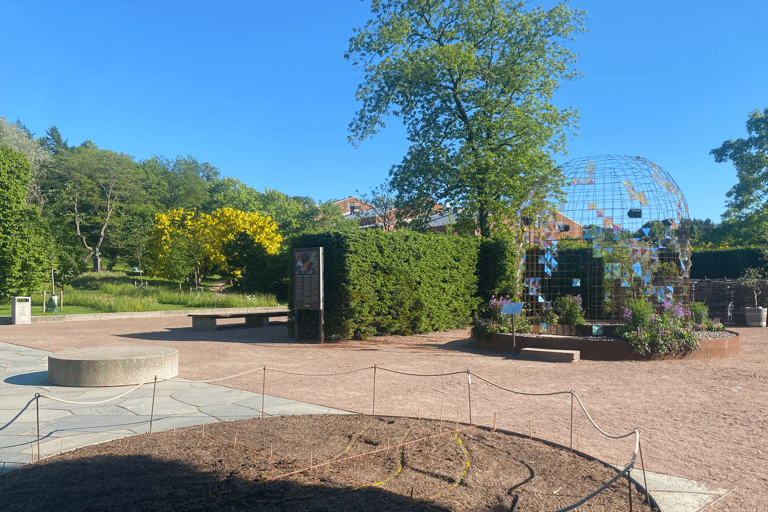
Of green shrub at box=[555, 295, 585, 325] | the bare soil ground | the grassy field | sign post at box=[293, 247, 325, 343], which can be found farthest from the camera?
the grassy field

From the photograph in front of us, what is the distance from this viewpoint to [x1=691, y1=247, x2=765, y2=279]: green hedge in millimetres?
26125

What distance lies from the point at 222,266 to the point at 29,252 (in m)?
12.4

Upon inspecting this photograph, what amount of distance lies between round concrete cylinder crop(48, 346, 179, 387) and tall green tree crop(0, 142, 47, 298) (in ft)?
58.6

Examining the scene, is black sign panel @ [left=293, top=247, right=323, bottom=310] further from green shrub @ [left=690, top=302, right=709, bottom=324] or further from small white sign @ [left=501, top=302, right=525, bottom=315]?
green shrub @ [left=690, top=302, right=709, bottom=324]

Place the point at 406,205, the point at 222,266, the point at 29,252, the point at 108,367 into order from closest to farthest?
the point at 108,367
the point at 29,252
the point at 406,205
the point at 222,266

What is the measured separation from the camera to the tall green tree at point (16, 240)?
75.5ft

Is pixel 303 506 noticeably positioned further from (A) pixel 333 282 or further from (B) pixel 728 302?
(B) pixel 728 302

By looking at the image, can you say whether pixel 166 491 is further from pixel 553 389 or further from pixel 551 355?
pixel 551 355

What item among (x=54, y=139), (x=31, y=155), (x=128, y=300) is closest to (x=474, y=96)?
(x=128, y=300)

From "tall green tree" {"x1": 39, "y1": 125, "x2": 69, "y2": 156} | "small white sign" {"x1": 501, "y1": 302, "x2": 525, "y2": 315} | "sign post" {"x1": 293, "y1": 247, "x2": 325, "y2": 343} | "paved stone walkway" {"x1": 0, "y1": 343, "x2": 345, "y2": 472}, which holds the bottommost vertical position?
"paved stone walkway" {"x1": 0, "y1": 343, "x2": 345, "y2": 472}

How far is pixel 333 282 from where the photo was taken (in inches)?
564

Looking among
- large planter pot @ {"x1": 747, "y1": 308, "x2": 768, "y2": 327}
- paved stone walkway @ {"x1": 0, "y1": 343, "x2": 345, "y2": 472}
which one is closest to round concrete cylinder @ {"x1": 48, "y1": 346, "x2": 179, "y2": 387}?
paved stone walkway @ {"x1": 0, "y1": 343, "x2": 345, "y2": 472}

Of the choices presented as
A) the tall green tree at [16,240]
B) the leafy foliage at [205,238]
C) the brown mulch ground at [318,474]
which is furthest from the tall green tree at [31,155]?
the brown mulch ground at [318,474]

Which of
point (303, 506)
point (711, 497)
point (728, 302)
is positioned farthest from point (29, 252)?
point (728, 302)
